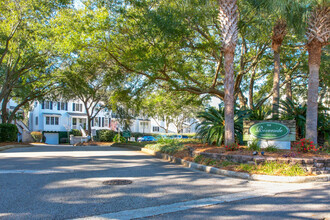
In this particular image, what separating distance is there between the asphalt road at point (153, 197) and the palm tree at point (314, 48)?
11.9 feet

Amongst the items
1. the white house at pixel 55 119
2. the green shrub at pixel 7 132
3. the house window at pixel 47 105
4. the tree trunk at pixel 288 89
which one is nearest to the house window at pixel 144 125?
the white house at pixel 55 119

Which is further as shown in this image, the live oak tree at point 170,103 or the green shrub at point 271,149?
the live oak tree at point 170,103

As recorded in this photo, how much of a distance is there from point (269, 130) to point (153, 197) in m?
6.46

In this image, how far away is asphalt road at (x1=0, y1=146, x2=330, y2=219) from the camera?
4848 mm

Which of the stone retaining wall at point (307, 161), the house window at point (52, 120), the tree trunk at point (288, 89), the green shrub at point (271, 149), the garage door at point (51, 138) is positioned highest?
the tree trunk at point (288, 89)

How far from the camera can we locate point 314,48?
10.7 metres

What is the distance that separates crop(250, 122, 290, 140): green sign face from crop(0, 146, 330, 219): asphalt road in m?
3.19

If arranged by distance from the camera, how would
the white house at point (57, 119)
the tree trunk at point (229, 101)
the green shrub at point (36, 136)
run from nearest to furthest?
the tree trunk at point (229, 101) → the green shrub at point (36, 136) → the white house at point (57, 119)

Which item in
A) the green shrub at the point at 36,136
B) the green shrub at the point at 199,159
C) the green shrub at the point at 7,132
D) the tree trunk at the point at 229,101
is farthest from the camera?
the green shrub at the point at 36,136

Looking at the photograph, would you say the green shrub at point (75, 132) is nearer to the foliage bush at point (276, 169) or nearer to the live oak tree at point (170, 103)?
the live oak tree at point (170, 103)

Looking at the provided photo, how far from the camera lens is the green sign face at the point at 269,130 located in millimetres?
10341

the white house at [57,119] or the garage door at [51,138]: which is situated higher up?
the white house at [57,119]

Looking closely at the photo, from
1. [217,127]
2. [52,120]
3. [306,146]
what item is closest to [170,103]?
[217,127]

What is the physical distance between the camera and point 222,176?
28.1 ft
